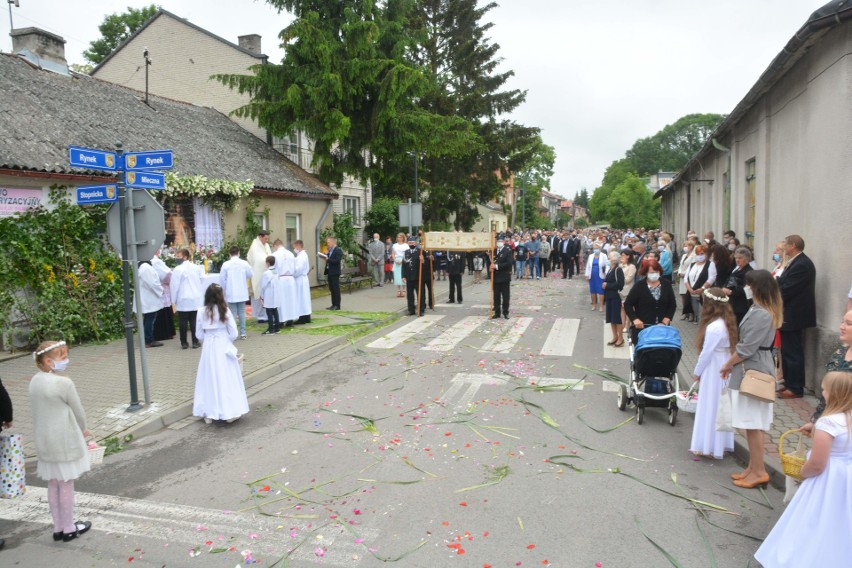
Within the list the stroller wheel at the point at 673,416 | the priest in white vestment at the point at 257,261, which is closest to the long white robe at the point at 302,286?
the priest in white vestment at the point at 257,261

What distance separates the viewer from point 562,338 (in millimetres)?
12250

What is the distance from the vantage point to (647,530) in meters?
4.53

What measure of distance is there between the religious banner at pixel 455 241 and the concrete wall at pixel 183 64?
35.3ft

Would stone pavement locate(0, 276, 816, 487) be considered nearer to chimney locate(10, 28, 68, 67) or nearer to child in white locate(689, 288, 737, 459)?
child in white locate(689, 288, 737, 459)

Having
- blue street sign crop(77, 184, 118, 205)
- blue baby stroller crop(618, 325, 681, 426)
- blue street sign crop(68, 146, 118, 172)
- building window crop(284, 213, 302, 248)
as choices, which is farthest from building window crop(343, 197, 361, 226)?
blue baby stroller crop(618, 325, 681, 426)

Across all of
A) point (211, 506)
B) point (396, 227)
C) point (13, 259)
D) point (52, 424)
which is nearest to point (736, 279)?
point (211, 506)

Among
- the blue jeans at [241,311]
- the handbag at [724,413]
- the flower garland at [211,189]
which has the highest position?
the flower garland at [211,189]

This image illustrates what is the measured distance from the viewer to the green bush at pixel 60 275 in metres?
10.7

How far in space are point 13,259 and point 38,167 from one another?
1753mm

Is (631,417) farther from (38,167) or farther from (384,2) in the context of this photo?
(384,2)

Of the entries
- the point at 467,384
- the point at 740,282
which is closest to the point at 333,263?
the point at 467,384

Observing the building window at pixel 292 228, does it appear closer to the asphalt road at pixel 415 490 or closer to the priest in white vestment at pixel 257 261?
the priest in white vestment at pixel 257 261

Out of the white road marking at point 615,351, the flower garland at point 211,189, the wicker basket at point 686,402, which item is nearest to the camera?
the wicker basket at point 686,402

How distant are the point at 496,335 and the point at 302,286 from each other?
4654mm
